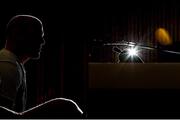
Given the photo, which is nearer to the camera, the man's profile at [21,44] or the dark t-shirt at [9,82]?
the dark t-shirt at [9,82]

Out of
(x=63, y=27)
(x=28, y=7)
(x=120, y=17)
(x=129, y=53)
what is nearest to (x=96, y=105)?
(x=63, y=27)

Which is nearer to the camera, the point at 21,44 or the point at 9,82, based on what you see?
the point at 9,82

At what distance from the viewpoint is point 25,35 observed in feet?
3.90

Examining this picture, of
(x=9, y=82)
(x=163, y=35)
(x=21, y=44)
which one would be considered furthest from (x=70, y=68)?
(x=163, y=35)

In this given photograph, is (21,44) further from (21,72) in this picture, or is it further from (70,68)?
(70,68)

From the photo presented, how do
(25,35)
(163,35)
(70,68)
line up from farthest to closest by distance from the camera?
(163,35) → (70,68) → (25,35)

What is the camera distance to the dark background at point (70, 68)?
1.27 m

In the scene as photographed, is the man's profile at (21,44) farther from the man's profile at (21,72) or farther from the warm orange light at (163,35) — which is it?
the warm orange light at (163,35)

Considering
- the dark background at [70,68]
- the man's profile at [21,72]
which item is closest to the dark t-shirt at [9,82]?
the man's profile at [21,72]

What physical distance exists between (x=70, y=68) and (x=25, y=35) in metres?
0.31

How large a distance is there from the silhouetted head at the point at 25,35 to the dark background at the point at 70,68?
20 centimetres

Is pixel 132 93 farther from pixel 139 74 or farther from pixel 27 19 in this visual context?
pixel 27 19

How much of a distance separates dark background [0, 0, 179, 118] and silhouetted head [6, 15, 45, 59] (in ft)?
0.66

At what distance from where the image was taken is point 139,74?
128 cm
